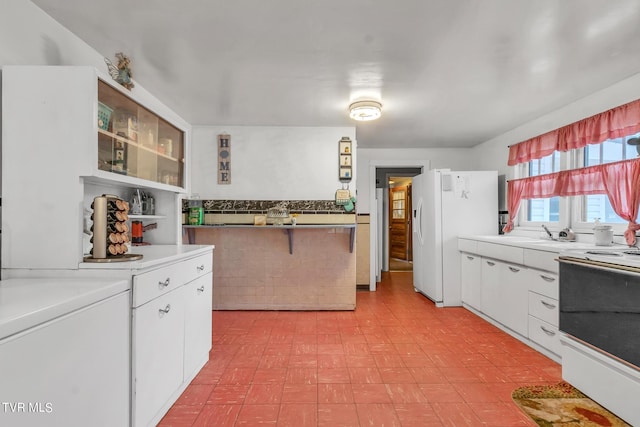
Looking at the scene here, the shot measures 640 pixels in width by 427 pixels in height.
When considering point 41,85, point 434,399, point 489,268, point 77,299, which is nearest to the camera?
point 77,299

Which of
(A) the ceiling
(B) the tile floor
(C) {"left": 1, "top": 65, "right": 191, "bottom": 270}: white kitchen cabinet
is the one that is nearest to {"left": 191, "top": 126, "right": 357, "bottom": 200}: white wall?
(A) the ceiling

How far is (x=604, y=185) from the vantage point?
104 inches

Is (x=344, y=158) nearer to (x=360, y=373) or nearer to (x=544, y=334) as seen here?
(x=360, y=373)

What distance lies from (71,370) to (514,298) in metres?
3.18

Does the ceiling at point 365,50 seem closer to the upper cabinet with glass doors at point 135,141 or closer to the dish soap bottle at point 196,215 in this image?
the upper cabinet with glass doors at point 135,141

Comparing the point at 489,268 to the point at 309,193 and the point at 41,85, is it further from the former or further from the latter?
the point at 41,85

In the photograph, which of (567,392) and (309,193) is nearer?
(567,392)

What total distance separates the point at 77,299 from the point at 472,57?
2544mm

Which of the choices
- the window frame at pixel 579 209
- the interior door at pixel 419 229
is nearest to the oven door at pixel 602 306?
the window frame at pixel 579 209

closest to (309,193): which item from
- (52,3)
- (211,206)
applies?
(211,206)

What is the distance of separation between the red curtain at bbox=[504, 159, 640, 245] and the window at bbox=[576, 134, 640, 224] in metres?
0.12

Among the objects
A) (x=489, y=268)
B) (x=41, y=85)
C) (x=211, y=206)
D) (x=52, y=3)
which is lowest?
(x=489, y=268)

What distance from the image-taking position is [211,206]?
151 inches

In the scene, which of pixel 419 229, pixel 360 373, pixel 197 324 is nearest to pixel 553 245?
pixel 360 373
